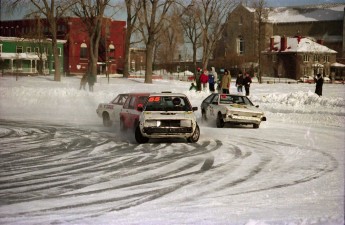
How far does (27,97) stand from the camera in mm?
35750

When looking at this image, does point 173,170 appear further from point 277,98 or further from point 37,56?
point 37,56

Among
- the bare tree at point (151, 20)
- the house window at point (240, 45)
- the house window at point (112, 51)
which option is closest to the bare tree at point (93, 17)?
the bare tree at point (151, 20)

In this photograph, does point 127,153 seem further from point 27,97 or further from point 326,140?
point 27,97

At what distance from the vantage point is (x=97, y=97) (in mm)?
35906

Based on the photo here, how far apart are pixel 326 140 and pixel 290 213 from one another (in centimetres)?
977

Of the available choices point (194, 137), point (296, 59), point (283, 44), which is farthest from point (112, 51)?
point (194, 137)

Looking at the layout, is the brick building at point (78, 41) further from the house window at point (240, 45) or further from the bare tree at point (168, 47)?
the house window at point (240, 45)

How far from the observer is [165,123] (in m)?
15.5

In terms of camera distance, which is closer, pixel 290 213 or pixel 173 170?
pixel 290 213

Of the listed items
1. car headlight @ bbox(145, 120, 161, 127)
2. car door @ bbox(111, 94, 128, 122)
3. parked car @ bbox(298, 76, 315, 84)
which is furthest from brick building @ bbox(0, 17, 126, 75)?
car headlight @ bbox(145, 120, 161, 127)

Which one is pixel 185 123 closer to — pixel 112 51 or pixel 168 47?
pixel 112 51

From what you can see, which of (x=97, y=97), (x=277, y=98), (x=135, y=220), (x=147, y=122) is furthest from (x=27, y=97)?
(x=135, y=220)

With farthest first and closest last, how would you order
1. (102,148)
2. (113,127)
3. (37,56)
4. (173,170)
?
(37,56), (113,127), (102,148), (173,170)

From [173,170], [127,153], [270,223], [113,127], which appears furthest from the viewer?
[113,127]
